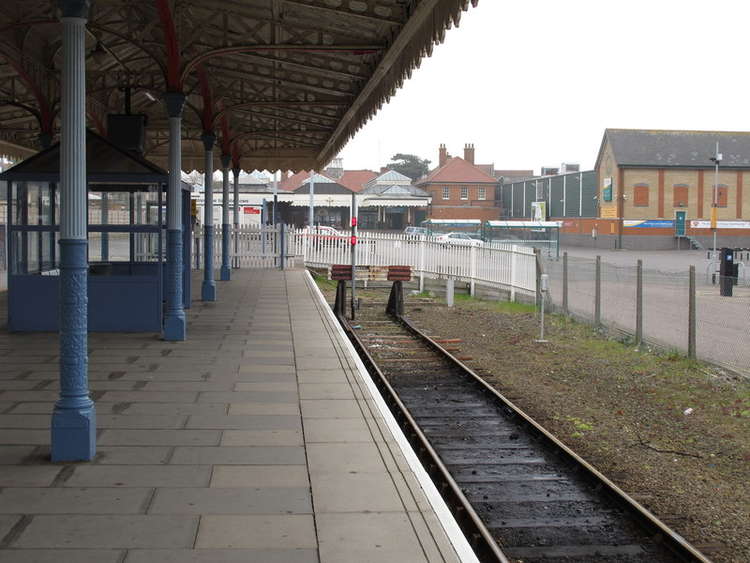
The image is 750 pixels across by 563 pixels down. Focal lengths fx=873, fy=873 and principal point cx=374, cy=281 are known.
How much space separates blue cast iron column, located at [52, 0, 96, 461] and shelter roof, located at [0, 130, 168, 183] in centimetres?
605

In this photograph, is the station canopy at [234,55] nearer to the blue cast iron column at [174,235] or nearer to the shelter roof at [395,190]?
the blue cast iron column at [174,235]

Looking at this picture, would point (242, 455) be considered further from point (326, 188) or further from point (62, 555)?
point (326, 188)

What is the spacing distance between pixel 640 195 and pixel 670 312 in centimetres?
4404

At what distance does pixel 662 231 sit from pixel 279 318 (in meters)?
49.9

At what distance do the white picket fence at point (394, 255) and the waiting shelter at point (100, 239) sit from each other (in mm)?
12132

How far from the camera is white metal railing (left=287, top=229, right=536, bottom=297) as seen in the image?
76.4 ft

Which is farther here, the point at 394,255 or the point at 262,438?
the point at 394,255

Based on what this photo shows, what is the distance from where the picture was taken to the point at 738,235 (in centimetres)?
5894

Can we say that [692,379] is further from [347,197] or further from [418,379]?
[347,197]

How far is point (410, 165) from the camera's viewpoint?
129 metres

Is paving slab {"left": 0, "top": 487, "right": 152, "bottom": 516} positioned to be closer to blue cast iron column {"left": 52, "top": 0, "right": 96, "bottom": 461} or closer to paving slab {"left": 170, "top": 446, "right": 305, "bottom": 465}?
blue cast iron column {"left": 52, "top": 0, "right": 96, "bottom": 461}

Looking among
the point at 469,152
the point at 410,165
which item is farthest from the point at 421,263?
the point at 410,165

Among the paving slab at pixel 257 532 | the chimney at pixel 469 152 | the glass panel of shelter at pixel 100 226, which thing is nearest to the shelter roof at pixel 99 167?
the glass panel of shelter at pixel 100 226

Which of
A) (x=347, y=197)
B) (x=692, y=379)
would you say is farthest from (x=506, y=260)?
(x=347, y=197)
